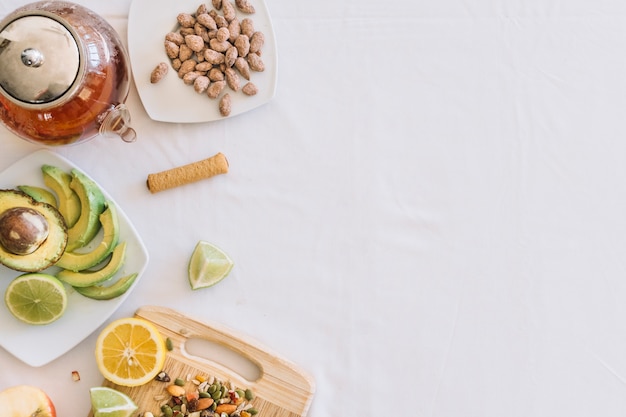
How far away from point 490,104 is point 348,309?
0.43 meters

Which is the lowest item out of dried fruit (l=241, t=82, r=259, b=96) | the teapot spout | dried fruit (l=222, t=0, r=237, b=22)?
the teapot spout

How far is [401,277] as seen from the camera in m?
1.13

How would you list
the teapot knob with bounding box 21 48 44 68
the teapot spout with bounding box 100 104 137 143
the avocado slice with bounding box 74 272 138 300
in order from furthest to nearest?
the avocado slice with bounding box 74 272 138 300
the teapot spout with bounding box 100 104 137 143
the teapot knob with bounding box 21 48 44 68

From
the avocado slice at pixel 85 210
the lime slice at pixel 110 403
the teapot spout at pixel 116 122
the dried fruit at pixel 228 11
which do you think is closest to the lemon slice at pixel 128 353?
the lime slice at pixel 110 403

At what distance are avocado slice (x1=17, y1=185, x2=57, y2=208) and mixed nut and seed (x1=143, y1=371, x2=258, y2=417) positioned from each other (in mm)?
330

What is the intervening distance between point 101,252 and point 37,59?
13.5 inches

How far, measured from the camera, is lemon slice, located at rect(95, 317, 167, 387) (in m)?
1.04

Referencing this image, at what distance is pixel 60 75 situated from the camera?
837 millimetres

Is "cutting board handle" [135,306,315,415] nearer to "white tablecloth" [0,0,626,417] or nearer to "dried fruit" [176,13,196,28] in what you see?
"white tablecloth" [0,0,626,417]

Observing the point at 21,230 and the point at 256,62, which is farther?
Answer: the point at 256,62

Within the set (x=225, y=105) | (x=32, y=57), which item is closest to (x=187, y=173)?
(x=225, y=105)

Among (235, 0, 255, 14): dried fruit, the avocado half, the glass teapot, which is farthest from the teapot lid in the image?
(235, 0, 255, 14): dried fruit

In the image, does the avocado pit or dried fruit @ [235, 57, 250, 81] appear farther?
dried fruit @ [235, 57, 250, 81]

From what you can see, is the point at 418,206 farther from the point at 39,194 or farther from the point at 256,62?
the point at 39,194
